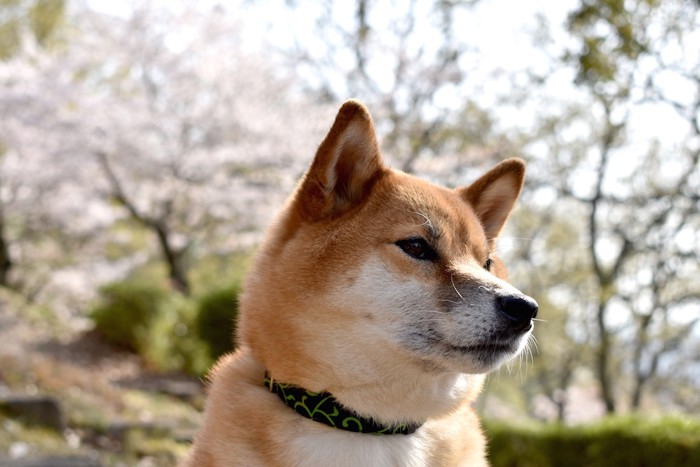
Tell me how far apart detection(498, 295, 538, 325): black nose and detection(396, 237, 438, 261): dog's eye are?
0.98 feet

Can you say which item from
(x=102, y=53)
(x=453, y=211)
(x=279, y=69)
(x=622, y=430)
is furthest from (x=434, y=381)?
(x=102, y=53)

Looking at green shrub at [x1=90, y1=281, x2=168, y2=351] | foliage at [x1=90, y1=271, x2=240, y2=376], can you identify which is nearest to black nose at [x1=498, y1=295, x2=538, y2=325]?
foliage at [x1=90, y1=271, x2=240, y2=376]

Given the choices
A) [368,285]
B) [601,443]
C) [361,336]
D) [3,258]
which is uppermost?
[368,285]

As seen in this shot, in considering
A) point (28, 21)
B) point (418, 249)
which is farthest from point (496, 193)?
point (28, 21)

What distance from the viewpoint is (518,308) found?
2297 millimetres

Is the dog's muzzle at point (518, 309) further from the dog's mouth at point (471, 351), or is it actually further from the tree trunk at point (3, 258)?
the tree trunk at point (3, 258)

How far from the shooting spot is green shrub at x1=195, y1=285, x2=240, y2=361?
12375 millimetres

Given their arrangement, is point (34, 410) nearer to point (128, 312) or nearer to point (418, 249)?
point (418, 249)

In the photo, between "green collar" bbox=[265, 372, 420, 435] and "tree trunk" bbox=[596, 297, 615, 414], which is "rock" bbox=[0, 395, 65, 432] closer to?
"green collar" bbox=[265, 372, 420, 435]

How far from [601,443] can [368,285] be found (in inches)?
229

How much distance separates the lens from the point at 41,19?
74.2 feet

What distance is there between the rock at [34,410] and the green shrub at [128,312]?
7704 mm

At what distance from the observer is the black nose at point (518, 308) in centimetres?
229

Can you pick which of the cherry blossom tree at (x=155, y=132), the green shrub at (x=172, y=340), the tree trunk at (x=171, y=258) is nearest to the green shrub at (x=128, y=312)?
the green shrub at (x=172, y=340)
